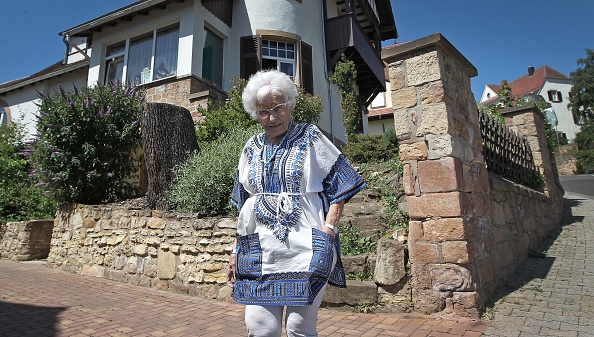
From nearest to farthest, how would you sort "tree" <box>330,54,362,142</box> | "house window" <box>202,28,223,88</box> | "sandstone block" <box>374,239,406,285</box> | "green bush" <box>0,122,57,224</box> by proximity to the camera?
"sandstone block" <box>374,239,406,285</box>
"green bush" <box>0,122,57,224</box>
"house window" <box>202,28,223,88</box>
"tree" <box>330,54,362,142</box>

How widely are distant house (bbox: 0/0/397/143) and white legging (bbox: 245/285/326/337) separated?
7987mm

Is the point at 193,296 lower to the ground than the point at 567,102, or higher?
lower

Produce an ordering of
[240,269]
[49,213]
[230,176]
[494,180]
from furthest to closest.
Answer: [49,213] < [230,176] < [494,180] < [240,269]

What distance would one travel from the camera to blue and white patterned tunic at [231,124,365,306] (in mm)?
1618

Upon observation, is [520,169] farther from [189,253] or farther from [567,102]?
[567,102]

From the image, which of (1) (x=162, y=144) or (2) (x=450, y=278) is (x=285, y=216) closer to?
(2) (x=450, y=278)

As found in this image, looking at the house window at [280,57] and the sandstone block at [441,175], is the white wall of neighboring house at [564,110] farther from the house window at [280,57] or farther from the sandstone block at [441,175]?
the sandstone block at [441,175]

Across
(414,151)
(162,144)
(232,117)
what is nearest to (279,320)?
(414,151)

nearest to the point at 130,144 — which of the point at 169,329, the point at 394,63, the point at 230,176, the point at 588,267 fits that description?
the point at 230,176

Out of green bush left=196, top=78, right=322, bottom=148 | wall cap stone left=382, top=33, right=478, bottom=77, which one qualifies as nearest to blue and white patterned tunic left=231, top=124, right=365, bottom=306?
wall cap stone left=382, top=33, right=478, bottom=77

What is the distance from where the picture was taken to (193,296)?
444 cm

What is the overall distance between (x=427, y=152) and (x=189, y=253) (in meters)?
3.12

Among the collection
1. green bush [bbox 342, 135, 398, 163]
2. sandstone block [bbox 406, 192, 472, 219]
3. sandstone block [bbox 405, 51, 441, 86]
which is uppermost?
green bush [bbox 342, 135, 398, 163]

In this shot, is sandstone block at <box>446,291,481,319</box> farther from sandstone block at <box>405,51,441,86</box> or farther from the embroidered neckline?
the embroidered neckline
